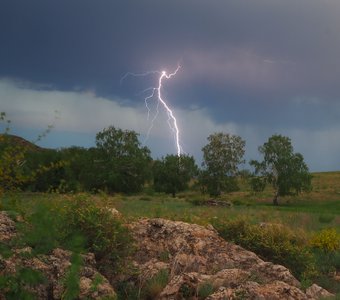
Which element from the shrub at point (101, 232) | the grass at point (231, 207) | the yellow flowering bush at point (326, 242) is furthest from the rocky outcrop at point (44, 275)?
the yellow flowering bush at point (326, 242)

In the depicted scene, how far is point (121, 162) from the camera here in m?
82.1

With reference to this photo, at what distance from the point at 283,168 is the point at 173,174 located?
750 inches

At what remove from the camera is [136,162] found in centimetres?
8200

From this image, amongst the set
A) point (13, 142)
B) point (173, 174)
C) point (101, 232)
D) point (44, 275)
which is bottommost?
point (44, 275)

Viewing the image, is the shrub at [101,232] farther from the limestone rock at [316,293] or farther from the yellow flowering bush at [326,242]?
the yellow flowering bush at [326,242]

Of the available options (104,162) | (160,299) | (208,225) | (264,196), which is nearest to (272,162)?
(264,196)

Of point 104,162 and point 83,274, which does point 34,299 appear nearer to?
point 83,274

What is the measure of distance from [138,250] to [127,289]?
1541 mm

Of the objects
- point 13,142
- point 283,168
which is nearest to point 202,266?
point 13,142

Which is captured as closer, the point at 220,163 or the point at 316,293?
the point at 316,293

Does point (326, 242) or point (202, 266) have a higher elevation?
point (326, 242)

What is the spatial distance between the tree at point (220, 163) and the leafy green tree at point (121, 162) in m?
9.22

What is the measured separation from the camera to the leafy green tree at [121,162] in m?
80.3

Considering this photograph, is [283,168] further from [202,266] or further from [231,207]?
[202,266]
